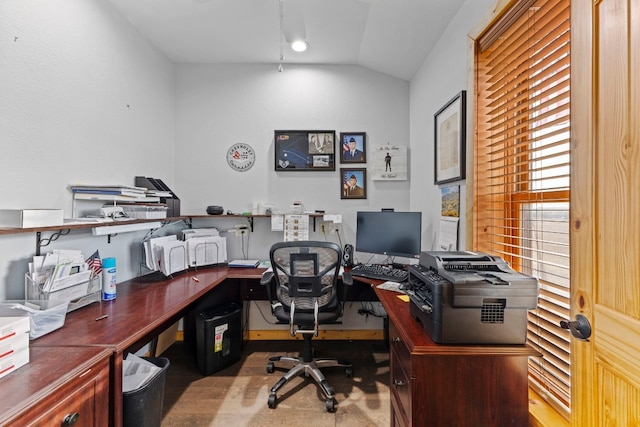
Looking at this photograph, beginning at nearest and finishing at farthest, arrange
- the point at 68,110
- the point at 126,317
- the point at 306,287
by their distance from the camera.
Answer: the point at 126,317, the point at 68,110, the point at 306,287

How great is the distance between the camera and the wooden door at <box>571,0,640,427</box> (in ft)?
2.44

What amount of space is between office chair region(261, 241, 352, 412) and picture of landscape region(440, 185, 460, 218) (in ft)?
2.75

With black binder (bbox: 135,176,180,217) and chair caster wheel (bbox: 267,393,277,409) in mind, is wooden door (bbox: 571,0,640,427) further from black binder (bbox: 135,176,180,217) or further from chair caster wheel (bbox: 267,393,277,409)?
black binder (bbox: 135,176,180,217)

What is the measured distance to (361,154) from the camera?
111 inches

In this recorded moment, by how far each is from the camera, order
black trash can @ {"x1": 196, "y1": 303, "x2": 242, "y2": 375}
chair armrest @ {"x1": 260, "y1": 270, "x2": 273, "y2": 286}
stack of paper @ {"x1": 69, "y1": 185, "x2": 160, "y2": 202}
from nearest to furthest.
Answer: stack of paper @ {"x1": 69, "y1": 185, "x2": 160, "y2": 202} → chair armrest @ {"x1": 260, "y1": 270, "x2": 273, "y2": 286} → black trash can @ {"x1": 196, "y1": 303, "x2": 242, "y2": 375}

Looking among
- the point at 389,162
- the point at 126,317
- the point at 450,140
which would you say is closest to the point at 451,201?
the point at 450,140

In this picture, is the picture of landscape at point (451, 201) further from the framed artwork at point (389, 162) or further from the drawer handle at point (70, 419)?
the drawer handle at point (70, 419)

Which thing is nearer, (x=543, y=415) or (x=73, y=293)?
(x=543, y=415)

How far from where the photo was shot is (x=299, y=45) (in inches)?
96.3

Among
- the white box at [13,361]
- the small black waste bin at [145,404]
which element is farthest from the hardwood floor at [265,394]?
the white box at [13,361]

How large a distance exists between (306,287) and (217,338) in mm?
942

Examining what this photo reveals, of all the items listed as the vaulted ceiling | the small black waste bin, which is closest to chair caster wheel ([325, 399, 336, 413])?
→ the small black waste bin

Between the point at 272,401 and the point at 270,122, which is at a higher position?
the point at 270,122

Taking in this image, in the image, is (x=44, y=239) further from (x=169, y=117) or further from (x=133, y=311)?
(x=169, y=117)
